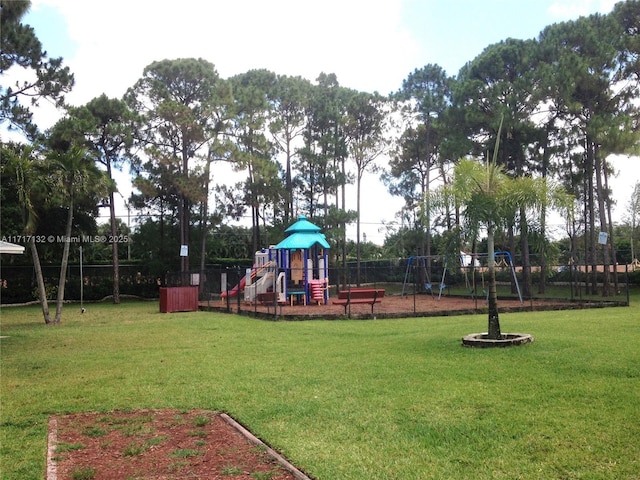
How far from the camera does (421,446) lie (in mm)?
4684

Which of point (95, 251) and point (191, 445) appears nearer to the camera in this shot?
point (191, 445)

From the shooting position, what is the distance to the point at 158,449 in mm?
4926

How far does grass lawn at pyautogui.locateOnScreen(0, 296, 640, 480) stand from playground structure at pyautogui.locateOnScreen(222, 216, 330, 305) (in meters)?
10.2

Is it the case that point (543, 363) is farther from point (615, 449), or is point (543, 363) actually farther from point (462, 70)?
point (462, 70)

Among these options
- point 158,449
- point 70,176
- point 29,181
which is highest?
point 70,176

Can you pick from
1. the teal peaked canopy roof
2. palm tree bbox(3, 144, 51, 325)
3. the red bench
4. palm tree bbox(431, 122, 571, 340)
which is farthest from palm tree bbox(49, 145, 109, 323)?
palm tree bbox(431, 122, 571, 340)

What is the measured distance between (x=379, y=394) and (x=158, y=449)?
275 cm

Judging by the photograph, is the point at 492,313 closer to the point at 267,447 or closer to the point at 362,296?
the point at 267,447

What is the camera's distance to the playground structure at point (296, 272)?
2295cm

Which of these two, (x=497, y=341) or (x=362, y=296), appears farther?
(x=362, y=296)

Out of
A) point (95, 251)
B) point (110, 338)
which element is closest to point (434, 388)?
point (110, 338)

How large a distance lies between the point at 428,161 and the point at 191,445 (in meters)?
33.5

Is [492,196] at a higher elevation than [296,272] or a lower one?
higher

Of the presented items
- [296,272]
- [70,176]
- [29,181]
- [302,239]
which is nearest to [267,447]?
[29,181]
